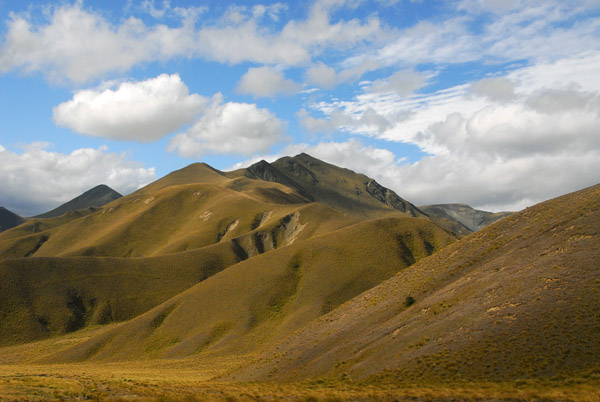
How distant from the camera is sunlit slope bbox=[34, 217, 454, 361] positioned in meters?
94.5

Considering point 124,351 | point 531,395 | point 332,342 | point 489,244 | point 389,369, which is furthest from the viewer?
point 124,351

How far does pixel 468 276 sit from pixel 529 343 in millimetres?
17699

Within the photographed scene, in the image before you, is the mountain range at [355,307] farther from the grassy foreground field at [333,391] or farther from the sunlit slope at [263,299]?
the grassy foreground field at [333,391]

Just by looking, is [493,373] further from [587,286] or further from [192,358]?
[192,358]

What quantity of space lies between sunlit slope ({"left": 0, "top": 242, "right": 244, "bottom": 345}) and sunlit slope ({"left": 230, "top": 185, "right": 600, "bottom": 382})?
288ft

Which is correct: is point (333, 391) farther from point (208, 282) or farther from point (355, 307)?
point (208, 282)

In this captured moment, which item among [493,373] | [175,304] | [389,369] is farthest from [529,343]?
[175,304]

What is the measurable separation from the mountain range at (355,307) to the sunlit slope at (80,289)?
37cm

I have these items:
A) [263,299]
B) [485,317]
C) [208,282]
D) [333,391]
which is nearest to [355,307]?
[485,317]

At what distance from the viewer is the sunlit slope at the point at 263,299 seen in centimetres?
9450

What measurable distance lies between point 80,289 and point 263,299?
61386 mm

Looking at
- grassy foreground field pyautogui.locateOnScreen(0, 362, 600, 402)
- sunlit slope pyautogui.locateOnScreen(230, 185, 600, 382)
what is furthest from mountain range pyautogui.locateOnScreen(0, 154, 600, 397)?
grassy foreground field pyautogui.locateOnScreen(0, 362, 600, 402)

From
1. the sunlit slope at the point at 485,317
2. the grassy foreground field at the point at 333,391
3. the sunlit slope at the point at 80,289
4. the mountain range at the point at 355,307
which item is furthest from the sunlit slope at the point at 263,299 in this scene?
the grassy foreground field at the point at 333,391

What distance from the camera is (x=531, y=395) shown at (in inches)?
1113
